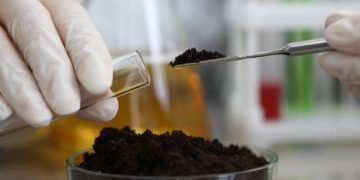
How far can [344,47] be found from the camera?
723 mm

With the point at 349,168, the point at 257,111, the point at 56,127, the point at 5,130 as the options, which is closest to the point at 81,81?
the point at 5,130

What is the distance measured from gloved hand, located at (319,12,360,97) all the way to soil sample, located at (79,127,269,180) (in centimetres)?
19

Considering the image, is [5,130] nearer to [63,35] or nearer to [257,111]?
[63,35]

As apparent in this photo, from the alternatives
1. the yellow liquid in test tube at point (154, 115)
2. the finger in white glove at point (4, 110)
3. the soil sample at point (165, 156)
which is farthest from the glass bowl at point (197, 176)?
the yellow liquid in test tube at point (154, 115)

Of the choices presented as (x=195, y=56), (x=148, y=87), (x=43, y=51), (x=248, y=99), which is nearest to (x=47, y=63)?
(x=43, y=51)

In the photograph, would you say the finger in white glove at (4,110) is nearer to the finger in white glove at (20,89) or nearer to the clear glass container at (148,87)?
the finger in white glove at (20,89)

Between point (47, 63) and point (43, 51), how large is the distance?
0.02m

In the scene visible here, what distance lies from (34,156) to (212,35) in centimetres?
74

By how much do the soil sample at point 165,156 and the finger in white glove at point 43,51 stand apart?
0.20 feet

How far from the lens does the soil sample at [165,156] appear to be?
54cm

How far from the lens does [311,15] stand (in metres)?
1.17

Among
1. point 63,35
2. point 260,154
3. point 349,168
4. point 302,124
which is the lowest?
point 349,168

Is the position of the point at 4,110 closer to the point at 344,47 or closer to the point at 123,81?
the point at 123,81

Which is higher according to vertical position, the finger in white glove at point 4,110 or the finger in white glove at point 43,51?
the finger in white glove at point 43,51
